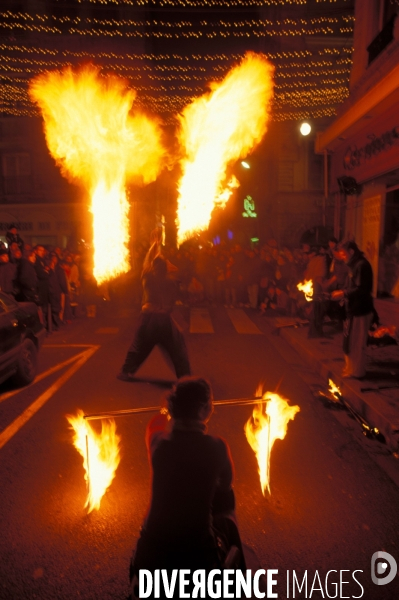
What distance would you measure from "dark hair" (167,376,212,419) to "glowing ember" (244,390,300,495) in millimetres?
1217

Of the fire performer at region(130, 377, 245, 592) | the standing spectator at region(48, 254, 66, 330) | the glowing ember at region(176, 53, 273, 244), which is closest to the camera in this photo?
the fire performer at region(130, 377, 245, 592)

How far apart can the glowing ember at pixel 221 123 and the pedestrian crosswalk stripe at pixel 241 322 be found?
3593 mm

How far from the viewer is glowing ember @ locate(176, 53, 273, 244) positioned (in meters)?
14.5

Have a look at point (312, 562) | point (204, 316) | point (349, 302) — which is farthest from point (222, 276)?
point (312, 562)

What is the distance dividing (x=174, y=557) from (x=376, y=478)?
2823mm

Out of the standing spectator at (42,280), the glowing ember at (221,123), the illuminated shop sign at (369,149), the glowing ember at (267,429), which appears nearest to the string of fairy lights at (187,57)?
the glowing ember at (221,123)

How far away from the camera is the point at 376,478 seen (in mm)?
4340

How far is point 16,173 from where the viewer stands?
33688mm

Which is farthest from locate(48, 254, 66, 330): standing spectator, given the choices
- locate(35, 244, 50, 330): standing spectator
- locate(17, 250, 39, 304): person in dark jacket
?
locate(17, 250, 39, 304): person in dark jacket

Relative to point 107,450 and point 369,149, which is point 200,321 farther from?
point 107,450

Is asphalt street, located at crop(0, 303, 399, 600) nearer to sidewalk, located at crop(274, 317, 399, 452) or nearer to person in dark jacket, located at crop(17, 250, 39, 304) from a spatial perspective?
sidewalk, located at crop(274, 317, 399, 452)

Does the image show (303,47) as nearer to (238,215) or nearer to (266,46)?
(266,46)

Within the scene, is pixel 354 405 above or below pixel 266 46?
below

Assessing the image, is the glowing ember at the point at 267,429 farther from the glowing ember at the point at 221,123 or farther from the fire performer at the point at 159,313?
the glowing ember at the point at 221,123
